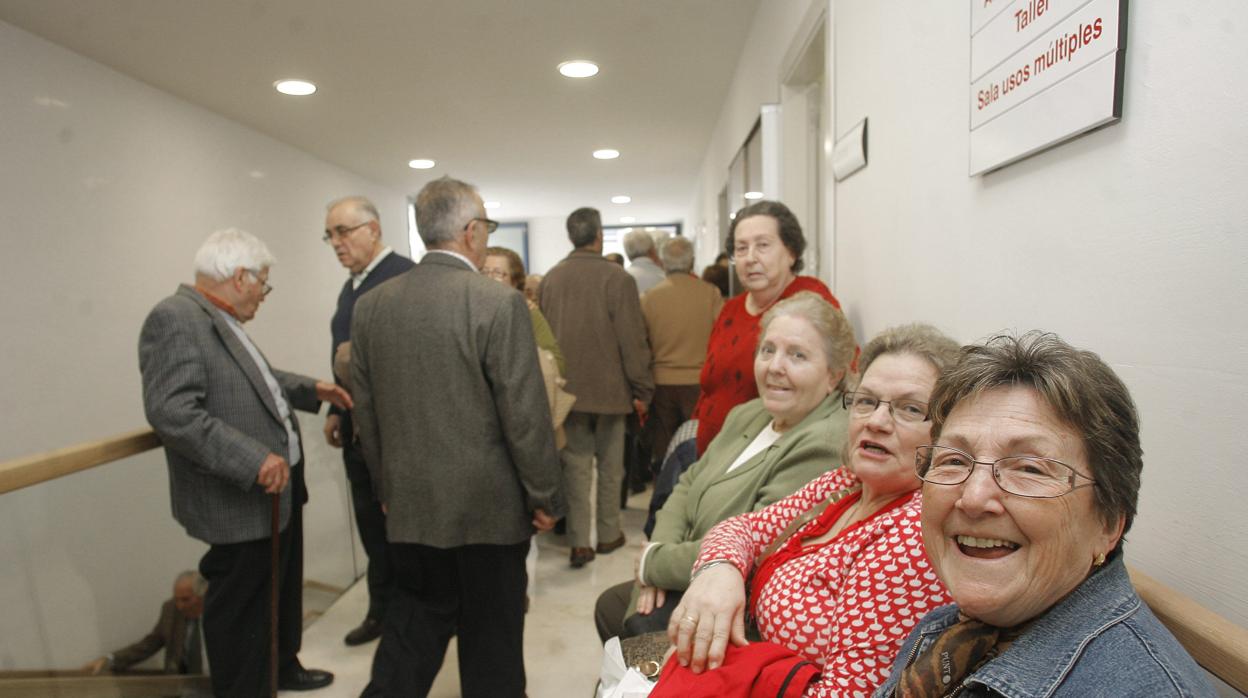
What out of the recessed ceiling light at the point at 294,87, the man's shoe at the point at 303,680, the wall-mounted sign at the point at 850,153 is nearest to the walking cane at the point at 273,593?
the man's shoe at the point at 303,680

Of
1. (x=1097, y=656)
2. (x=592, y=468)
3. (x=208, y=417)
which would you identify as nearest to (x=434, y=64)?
(x=592, y=468)

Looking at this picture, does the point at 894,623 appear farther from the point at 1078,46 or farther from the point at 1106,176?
the point at 1078,46

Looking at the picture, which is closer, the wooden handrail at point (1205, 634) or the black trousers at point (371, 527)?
the wooden handrail at point (1205, 634)

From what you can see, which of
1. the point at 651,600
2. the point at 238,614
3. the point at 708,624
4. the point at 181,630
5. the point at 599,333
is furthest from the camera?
the point at 599,333

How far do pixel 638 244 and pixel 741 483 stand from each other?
3577 millimetres

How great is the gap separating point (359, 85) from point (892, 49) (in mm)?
3621

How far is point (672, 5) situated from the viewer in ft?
10.7

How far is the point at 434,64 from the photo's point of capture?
4.00m

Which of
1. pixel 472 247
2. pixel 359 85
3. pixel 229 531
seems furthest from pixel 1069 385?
pixel 359 85

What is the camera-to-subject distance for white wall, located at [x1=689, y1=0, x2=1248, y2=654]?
2.31 ft

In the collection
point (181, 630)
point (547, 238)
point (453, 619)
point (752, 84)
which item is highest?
point (752, 84)

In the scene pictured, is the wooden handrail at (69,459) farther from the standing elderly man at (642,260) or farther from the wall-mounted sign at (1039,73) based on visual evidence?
the standing elderly man at (642,260)

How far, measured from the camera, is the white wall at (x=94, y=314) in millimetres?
2080

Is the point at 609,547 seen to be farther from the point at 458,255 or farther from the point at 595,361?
the point at 458,255
